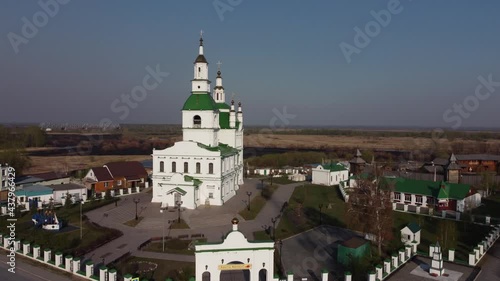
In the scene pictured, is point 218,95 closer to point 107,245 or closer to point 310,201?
point 310,201

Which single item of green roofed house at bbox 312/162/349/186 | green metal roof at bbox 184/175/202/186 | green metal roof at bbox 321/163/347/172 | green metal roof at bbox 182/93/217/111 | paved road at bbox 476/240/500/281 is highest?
green metal roof at bbox 182/93/217/111

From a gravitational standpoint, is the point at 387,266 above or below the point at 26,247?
below

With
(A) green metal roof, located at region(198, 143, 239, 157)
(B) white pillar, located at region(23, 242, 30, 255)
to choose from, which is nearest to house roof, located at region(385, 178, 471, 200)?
(A) green metal roof, located at region(198, 143, 239, 157)

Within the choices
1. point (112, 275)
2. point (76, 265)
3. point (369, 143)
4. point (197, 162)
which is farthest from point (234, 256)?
point (369, 143)

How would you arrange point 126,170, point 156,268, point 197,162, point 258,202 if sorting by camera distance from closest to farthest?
point 156,268, point 197,162, point 258,202, point 126,170

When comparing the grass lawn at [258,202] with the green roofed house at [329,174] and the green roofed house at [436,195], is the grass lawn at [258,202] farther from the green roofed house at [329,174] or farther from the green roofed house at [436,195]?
the green roofed house at [436,195]

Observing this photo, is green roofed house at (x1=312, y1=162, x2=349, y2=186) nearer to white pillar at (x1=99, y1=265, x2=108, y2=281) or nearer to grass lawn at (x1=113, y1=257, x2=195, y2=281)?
grass lawn at (x1=113, y1=257, x2=195, y2=281)

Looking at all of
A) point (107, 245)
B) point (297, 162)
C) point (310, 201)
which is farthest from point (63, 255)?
point (297, 162)

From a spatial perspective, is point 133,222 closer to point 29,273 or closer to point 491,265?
point 29,273
